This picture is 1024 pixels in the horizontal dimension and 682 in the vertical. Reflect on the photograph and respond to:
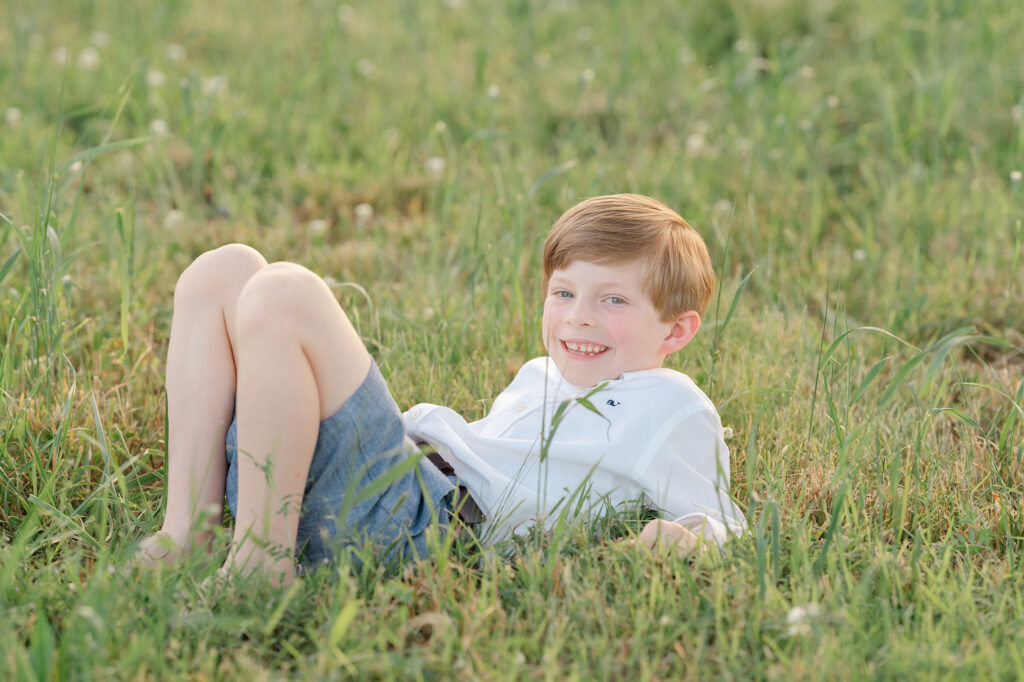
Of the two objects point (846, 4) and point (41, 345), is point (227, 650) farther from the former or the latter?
point (846, 4)

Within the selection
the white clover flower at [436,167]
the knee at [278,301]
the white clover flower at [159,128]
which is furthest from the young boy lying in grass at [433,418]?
the white clover flower at [159,128]

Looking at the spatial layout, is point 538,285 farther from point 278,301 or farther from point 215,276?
point 278,301

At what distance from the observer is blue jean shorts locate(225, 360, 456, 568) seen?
1.83 m

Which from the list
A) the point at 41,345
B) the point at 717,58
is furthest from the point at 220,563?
the point at 717,58

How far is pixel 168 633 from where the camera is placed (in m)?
1.65

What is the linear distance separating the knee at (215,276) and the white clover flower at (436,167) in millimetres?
1825

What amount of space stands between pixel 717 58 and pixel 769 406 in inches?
111

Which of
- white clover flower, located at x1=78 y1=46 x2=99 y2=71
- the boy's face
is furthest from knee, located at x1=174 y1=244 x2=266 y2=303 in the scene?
white clover flower, located at x1=78 y1=46 x2=99 y2=71

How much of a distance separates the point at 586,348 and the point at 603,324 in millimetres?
62

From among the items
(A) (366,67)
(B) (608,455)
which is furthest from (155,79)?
(B) (608,455)

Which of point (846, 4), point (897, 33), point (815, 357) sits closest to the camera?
point (815, 357)

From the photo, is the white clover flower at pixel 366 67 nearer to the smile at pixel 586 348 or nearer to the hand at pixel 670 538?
the smile at pixel 586 348

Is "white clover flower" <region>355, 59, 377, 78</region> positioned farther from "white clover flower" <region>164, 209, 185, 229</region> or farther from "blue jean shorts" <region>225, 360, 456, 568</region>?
"blue jean shorts" <region>225, 360, 456, 568</region>

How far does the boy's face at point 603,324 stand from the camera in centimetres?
203
